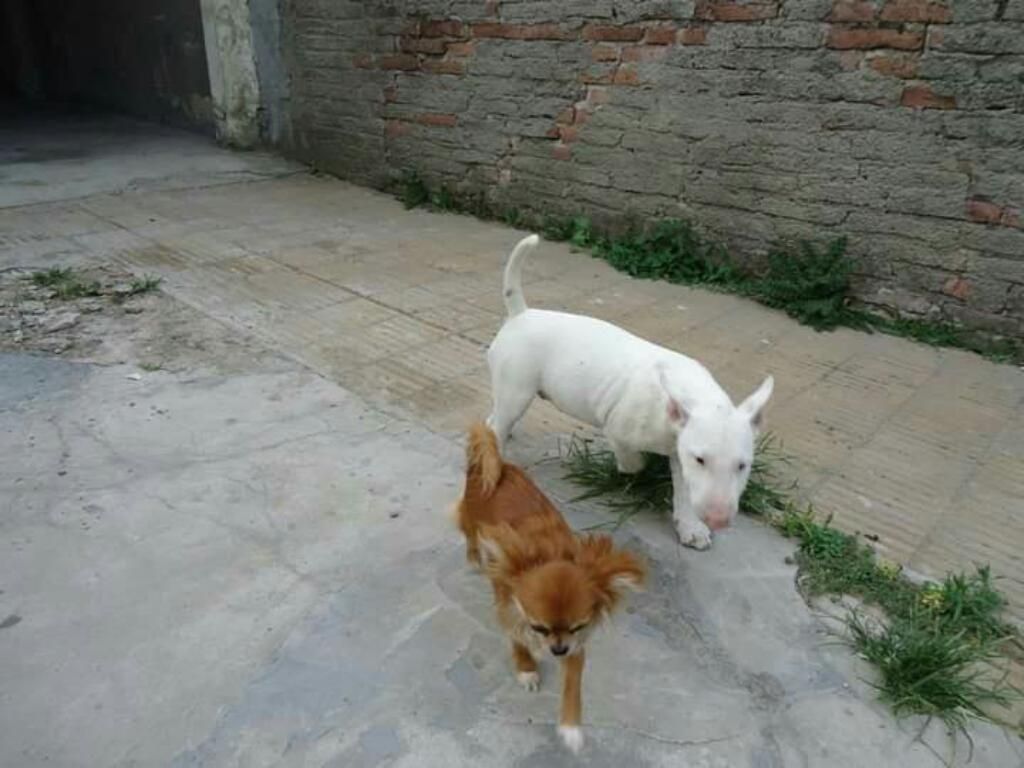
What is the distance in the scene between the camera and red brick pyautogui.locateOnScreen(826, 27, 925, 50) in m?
4.05

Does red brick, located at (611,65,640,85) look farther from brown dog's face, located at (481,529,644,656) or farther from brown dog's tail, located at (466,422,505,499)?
brown dog's face, located at (481,529,644,656)

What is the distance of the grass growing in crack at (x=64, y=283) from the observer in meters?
4.38

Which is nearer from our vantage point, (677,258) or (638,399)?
(638,399)

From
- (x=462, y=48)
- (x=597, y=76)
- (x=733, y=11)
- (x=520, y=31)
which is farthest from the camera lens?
(x=462, y=48)

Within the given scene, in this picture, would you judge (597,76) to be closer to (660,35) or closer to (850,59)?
(660,35)

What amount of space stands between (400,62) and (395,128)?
0.56 m

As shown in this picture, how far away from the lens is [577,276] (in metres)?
5.16

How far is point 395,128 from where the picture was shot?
7004mm

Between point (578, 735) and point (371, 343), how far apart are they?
8.48ft

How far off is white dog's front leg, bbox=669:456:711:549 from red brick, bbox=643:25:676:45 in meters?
3.53

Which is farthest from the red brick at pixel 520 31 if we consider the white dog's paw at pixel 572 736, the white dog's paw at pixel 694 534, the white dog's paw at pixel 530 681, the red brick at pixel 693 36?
the white dog's paw at pixel 572 736

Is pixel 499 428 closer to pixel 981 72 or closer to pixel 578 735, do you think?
pixel 578 735

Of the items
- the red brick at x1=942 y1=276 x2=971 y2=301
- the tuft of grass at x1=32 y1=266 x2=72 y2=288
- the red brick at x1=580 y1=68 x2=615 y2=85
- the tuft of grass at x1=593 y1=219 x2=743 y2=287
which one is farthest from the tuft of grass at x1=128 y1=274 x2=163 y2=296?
the red brick at x1=942 y1=276 x2=971 y2=301

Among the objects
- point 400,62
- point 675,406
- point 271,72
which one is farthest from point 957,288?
Answer: point 271,72
